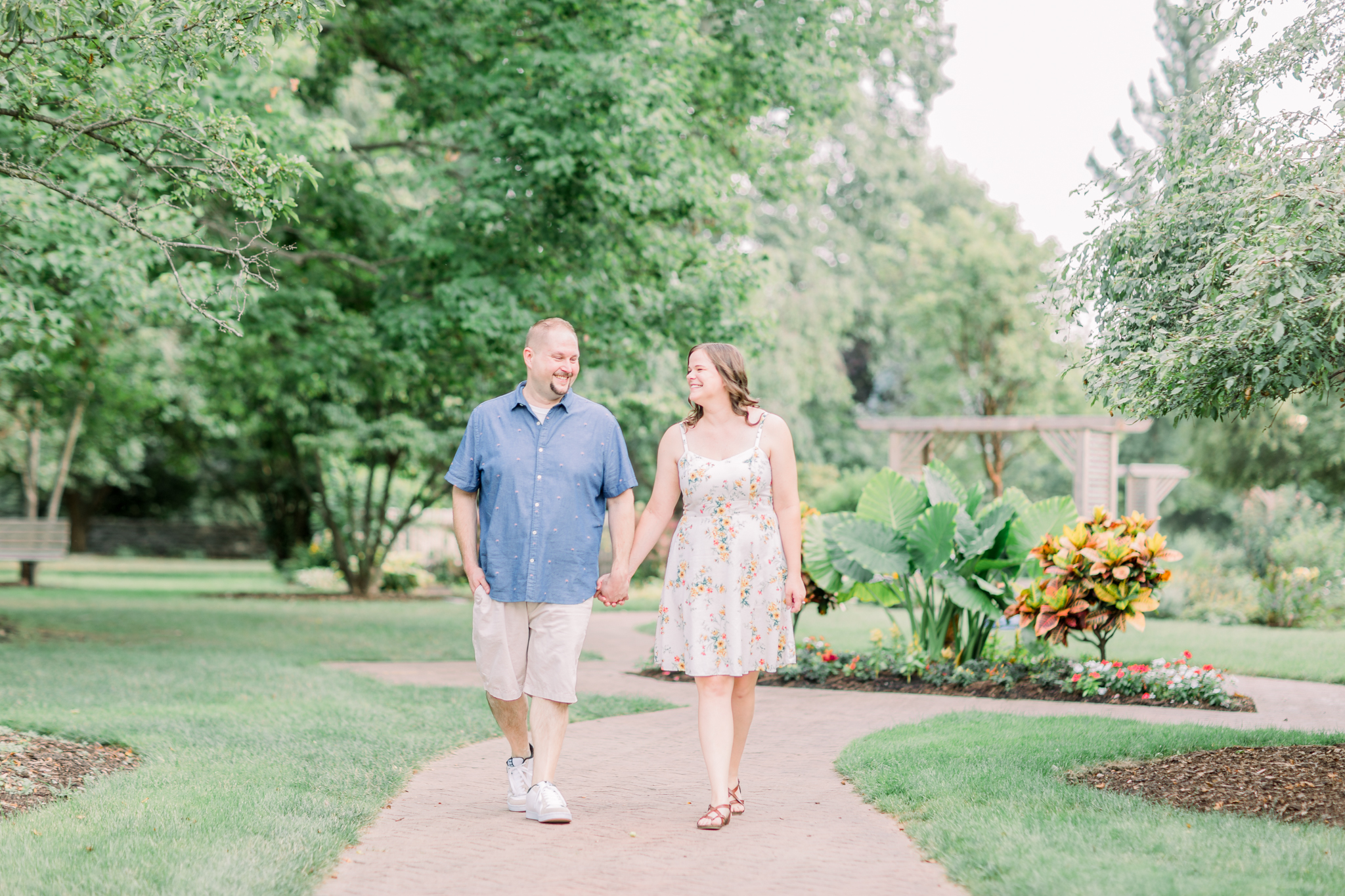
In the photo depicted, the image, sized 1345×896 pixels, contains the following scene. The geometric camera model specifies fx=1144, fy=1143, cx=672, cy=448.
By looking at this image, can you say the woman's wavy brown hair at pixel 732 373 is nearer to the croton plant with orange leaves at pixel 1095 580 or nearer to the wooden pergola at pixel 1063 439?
the croton plant with orange leaves at pixel 1095 580

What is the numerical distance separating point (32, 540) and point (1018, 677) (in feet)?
49.3

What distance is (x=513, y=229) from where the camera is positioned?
10.5 metres

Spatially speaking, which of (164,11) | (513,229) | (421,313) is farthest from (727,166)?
(164,11)

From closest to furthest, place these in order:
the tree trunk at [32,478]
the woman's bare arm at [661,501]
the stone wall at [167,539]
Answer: the woman's bare arm at [661,501], the tree trunk at [32,478], the stone wall at [167,539]

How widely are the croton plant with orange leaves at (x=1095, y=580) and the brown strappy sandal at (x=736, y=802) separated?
3731mm

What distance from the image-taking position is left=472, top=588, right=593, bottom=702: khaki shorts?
462 centimetres

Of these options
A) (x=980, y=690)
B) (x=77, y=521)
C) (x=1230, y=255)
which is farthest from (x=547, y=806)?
(x=77, y=521)

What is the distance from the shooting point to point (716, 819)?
445cm

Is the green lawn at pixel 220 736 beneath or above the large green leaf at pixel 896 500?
beneath

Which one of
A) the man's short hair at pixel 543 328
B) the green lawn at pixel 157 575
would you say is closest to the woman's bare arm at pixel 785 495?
the man's short hair at pixel 543 328

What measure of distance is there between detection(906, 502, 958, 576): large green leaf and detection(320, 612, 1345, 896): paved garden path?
3.51 ft

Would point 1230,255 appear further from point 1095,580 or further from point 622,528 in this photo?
point 1095,580

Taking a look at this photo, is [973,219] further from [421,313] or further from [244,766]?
[244,766]

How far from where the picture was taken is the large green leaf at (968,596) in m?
8.08
